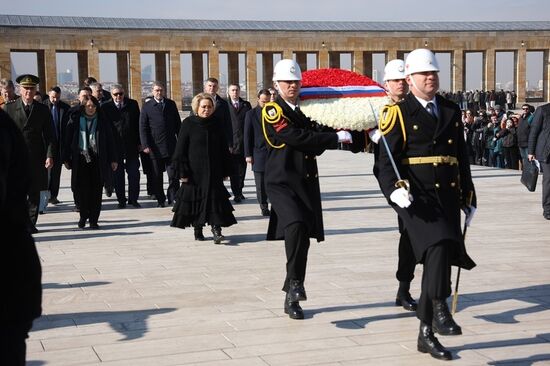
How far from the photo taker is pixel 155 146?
13422mm

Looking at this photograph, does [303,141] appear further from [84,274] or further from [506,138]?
[506,138]

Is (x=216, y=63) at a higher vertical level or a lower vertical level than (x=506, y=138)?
higher

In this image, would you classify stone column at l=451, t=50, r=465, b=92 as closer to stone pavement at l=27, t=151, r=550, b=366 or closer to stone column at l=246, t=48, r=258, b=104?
stone column at l=246, t=48, r=258, b=104

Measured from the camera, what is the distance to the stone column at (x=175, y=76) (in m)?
51.7

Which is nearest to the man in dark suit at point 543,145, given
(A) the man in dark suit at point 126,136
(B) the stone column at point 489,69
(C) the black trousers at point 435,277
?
(A) the man in dark suit at point 126,136

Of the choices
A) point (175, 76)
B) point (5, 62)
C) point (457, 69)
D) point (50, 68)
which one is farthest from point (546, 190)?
point (457, 69)

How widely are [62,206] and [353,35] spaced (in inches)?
1678

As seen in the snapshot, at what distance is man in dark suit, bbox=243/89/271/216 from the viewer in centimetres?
1213

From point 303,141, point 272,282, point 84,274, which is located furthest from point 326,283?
point 84,274

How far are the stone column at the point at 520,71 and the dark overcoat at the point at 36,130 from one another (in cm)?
4972

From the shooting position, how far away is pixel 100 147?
1134 cm

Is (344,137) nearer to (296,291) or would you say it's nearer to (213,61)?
Answer: (296,291)

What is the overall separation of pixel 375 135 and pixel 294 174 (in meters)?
0.86

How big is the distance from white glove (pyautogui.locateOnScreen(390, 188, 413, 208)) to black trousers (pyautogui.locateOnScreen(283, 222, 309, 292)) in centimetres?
120
